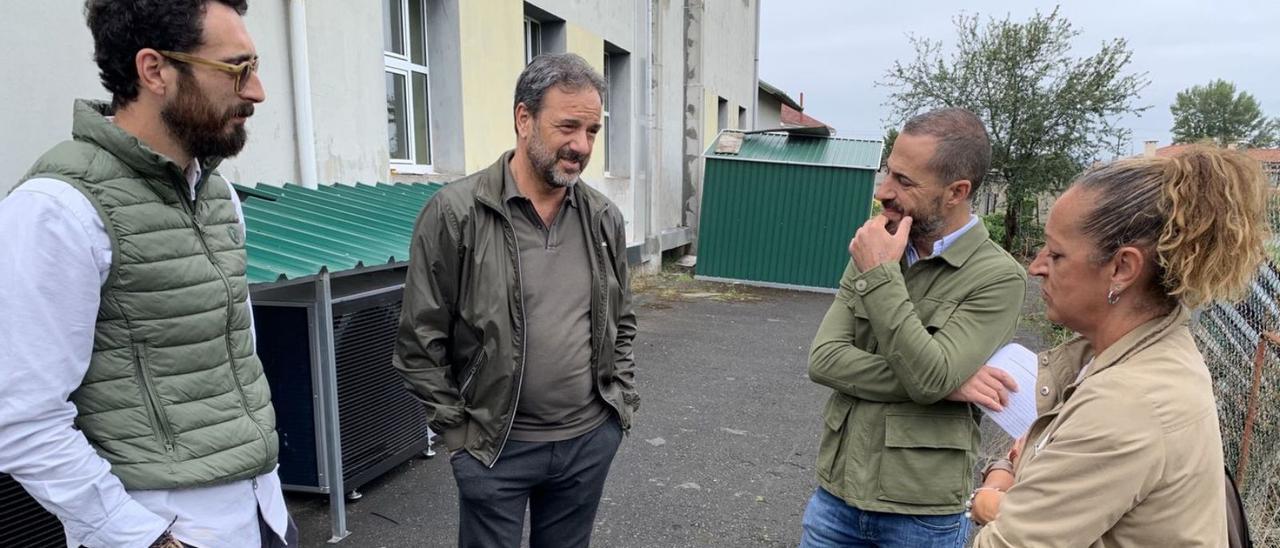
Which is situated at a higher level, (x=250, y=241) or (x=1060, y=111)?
(x=1060, y=111)

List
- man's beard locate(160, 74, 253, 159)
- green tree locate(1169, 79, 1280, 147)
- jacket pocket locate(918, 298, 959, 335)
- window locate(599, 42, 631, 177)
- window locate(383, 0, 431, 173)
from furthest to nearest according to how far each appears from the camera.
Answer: green tree locate(1169, 79, 1280, 147)
window locate(599, 42, 631, 177)
window locate(383, 0, 431, 173)
jacket pocket locate(918, 298, 959, 335)
man's beard locate(160, 74, 253, 159)

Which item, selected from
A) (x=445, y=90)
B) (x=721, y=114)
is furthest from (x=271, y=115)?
(x=721, y=114)

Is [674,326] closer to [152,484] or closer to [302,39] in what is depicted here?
[302,39]

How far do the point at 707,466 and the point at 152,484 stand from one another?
3.45 m

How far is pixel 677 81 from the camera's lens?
12688 millimetres

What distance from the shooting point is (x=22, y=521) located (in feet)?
8.22

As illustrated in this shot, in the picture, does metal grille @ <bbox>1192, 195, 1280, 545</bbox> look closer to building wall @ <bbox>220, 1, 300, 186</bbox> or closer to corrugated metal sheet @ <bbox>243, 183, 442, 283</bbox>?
corrugated metal sheet @ <bbox>243, 183, 442, 283</bbox>

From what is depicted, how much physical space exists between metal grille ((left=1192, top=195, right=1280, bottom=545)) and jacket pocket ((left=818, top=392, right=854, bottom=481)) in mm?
2239

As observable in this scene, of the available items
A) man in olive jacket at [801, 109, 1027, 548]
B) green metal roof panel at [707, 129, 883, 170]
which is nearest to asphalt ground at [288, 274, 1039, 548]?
man in olive jacket at [801, 109, 1027, 548]

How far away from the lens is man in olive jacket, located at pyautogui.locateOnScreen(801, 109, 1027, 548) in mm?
1721

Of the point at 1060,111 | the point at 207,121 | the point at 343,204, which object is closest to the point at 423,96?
the point at 343,204

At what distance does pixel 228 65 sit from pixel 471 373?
3.23 ft

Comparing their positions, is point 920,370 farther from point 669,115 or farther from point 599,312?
point 669,115

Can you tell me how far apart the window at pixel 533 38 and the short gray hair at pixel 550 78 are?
6711mm
